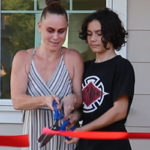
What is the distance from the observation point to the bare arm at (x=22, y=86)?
259cm

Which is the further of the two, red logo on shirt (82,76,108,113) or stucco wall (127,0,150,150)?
stucco wall (127,0,150,150)

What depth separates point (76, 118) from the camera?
2.66m

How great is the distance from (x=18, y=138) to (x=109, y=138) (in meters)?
0.60

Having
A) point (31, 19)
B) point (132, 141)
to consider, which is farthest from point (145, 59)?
point (31, 19)

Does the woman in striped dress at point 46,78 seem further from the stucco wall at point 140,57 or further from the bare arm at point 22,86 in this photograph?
the stucco wall at point 140,57

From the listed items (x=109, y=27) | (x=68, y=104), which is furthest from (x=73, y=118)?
(x=109, y=27)

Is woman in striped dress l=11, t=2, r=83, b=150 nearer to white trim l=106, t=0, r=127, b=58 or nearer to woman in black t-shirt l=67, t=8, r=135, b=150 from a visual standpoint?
woman in black t-shirt l=67, t=8, r=135, b=150

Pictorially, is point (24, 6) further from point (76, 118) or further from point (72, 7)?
point (76, 118)

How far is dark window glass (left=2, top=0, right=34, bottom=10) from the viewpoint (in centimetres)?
482

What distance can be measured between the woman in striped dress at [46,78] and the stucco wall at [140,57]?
78.3 inches

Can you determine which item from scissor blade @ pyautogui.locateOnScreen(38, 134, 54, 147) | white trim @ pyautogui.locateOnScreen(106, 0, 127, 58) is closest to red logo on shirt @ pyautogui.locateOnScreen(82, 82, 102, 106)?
scissor blade @ pyautogui.locateOnScreen(38, 134, 54, 147)

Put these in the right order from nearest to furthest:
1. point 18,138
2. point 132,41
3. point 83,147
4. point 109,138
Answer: point 109,138 < point 83,147 < point 18,138 < point 132,41

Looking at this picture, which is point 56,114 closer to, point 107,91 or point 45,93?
point 45,93

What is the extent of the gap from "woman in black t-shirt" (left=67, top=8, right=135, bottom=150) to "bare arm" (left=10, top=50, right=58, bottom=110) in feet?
0.87
